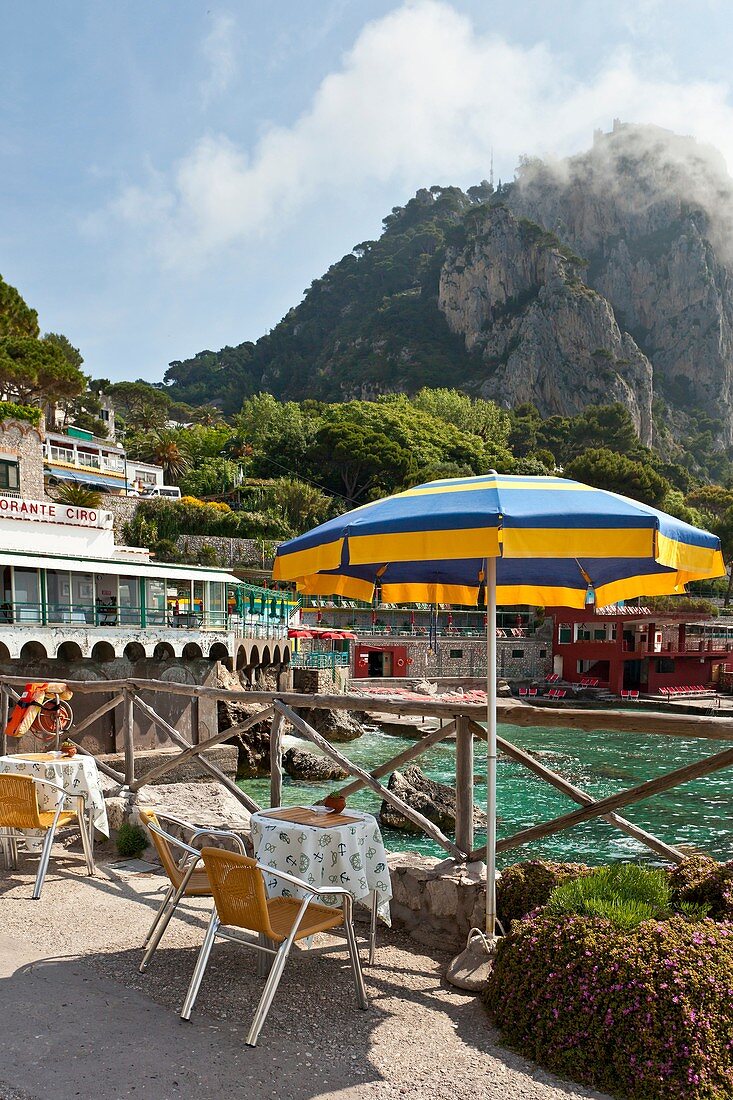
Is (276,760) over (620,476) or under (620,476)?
under

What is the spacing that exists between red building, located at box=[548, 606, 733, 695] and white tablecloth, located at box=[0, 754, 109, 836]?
43434mm

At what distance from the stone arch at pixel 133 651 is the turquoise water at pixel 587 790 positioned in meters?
4.97

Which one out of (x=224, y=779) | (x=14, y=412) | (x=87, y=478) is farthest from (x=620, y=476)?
(x=224, y=779)

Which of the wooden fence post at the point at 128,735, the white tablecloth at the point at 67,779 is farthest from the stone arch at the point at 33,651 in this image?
the white tablecloth at the point at 67,779

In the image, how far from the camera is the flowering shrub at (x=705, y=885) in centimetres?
367

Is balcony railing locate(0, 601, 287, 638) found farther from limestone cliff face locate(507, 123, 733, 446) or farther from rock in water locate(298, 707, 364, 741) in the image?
limestone cliff face locate(507, 123, 733, 446)

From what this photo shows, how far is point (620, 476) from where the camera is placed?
77000mm

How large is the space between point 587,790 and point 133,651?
45.3ft

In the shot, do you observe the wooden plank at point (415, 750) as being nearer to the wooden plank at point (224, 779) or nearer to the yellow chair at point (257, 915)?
the wooden plank at point (224, 779)

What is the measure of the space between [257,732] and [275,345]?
143m

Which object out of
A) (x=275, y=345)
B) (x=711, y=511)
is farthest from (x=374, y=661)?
(x=275, y=345)

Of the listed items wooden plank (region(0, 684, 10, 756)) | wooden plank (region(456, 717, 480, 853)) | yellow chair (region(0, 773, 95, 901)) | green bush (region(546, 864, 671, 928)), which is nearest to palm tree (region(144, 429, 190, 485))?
wooden plank (region(0, 684, 10, 756))

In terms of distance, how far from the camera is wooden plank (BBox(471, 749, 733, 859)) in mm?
3912

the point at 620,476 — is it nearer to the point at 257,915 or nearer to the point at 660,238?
the point at 257,915
